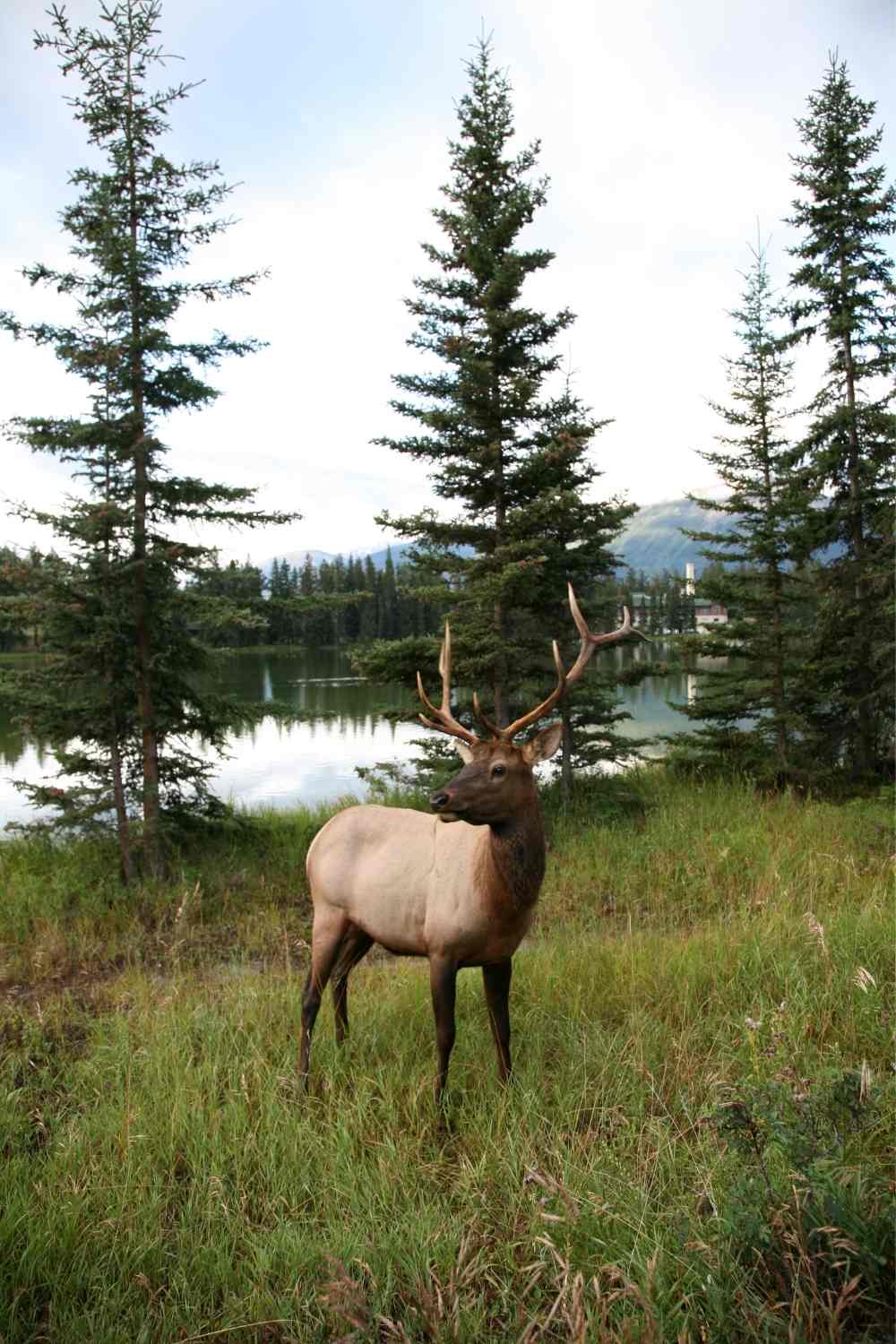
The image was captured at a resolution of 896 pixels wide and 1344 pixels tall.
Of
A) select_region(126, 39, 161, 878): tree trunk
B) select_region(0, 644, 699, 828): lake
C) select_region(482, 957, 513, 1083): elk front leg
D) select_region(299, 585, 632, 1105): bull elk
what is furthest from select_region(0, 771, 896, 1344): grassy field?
select_region(0, 644, 699, 828): lake

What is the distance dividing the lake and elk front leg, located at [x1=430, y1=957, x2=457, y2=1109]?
4337 mm

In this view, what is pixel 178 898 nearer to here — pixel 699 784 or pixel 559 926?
pixel 559 926

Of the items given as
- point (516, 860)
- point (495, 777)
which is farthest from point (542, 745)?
point (516, 860)

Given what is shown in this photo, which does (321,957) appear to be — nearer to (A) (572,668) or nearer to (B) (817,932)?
(A) (572,668)

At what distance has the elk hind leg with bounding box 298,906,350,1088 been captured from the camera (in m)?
3.82

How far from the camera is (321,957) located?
388 centimetres

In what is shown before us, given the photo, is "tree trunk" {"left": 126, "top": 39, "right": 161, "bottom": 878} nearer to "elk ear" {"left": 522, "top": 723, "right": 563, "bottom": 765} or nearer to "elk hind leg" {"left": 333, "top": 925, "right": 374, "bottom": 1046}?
"elk hind leg" {"left": 333, "top": 925, "right": 374, "bottom": 1046}

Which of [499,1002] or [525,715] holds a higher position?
[525,715]

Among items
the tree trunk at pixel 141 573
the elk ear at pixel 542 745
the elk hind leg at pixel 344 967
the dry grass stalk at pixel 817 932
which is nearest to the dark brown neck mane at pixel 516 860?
the elk ear at pixel 542 745

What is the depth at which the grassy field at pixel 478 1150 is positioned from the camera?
205 cm

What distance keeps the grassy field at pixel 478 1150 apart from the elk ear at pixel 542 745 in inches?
53.5

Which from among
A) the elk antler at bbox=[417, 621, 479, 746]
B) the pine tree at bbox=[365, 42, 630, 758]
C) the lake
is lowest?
the lake

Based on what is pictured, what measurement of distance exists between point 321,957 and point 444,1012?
0.78 metres

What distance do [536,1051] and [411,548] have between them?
6852 millimetres
